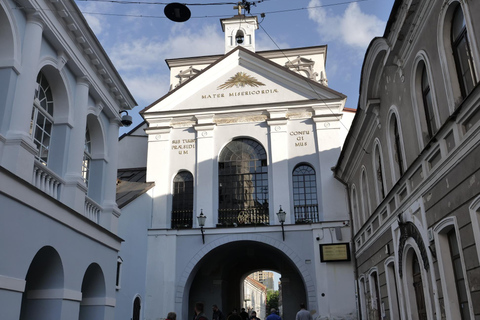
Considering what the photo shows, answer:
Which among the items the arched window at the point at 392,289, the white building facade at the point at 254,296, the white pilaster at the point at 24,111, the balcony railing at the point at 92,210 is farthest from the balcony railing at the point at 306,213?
the white building facade at the point at 254,296

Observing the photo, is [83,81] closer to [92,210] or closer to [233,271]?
[92,210]

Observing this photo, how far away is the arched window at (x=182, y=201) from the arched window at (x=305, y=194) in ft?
15.1

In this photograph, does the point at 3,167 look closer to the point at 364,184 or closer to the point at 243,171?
the point at 364,184

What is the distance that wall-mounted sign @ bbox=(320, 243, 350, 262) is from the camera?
1886 cm

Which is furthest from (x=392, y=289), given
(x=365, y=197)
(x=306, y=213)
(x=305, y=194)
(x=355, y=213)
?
(x=305, y=194)

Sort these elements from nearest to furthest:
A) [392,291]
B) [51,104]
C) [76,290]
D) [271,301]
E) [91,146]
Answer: [76,290] → [51,104] → [392,291] → [91,146] → [271,301]

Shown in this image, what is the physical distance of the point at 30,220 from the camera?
875cm

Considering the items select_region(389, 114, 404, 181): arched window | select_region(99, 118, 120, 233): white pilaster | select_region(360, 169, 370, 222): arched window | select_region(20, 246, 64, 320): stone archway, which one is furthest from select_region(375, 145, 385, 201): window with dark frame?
select_region(20, 246, 64, 320): stone archway

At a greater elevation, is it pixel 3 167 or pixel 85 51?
pixel 85 51

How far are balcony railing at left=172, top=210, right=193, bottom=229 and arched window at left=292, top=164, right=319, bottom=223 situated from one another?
4.60m

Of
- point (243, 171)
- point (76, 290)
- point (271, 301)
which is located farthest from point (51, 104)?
point (271, 301)

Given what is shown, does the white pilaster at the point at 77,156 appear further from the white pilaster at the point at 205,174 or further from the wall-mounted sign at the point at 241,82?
the wall-mounted sign at the point at 241,82

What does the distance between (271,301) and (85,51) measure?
281 ft

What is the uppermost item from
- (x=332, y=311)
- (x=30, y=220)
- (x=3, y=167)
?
(x=3, y=167)
